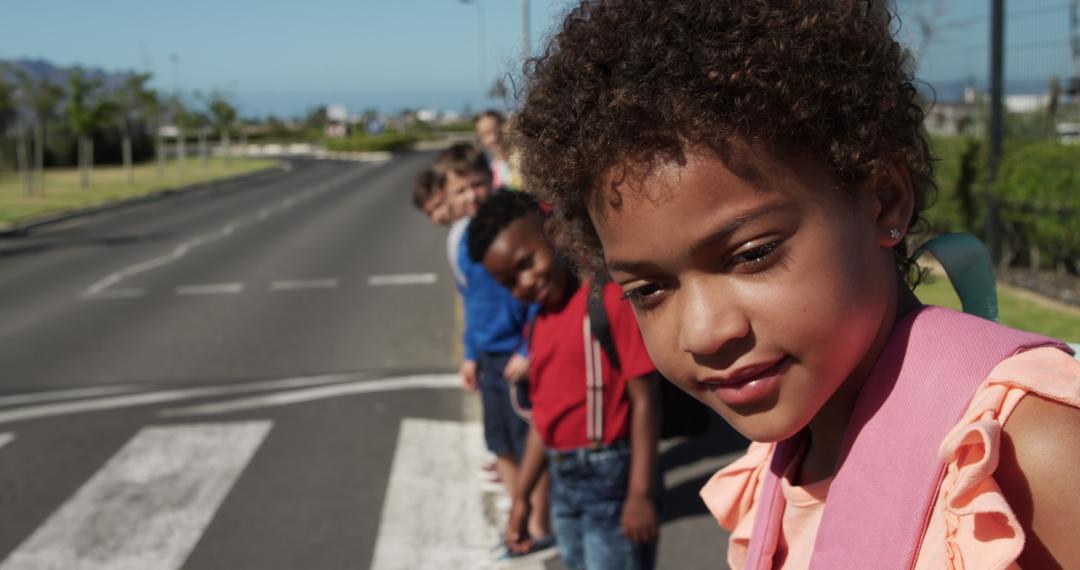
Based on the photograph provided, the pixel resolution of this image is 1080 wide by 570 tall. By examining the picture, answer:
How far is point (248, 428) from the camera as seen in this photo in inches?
282

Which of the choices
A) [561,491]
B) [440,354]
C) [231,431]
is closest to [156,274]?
[440,354]

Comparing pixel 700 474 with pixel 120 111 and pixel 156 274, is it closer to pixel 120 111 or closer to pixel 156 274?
pixel 156 274

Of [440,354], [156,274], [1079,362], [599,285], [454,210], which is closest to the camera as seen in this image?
[1079,362]

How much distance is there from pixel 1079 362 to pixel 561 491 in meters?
2.64

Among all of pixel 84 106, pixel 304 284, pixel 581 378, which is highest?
pixel 84 106

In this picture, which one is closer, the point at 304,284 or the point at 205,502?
the point at 205,502

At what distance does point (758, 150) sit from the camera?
47.9 inches

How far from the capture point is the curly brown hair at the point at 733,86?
1.21m

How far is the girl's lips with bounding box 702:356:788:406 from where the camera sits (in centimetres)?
124

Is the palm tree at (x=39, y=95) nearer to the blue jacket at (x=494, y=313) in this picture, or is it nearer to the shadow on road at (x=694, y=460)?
the shadow on road at (x=694, y=460)

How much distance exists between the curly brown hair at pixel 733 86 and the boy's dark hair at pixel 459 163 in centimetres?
425

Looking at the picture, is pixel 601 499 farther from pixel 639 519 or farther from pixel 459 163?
pixel 459 163

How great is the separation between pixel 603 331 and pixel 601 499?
54 cm

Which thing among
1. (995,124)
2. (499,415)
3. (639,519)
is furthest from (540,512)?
(995,124)
